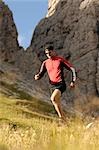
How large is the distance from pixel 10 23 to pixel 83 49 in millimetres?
23749

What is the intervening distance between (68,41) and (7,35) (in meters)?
18.0

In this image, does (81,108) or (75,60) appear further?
(75,60)

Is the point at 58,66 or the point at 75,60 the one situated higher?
the point at 75,60

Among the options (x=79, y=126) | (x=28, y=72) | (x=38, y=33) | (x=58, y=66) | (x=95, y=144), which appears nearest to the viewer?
(x=95, y=144)

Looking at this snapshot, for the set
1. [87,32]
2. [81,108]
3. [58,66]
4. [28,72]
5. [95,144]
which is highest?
[87,32]

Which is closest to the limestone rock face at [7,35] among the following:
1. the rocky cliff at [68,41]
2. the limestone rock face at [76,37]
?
the rocky cliff at [68,41]

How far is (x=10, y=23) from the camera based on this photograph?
15600 centimetres

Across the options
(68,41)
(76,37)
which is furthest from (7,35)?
(76,37)

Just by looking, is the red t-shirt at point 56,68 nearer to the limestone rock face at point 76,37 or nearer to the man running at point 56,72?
the man running at point 56,72

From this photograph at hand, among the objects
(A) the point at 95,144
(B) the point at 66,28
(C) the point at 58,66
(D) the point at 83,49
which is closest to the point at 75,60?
(D) the point at 83,49

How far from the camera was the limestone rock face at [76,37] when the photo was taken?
144m

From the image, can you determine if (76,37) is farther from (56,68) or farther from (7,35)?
(56,68)

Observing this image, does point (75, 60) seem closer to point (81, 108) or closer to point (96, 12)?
point (96, 12)

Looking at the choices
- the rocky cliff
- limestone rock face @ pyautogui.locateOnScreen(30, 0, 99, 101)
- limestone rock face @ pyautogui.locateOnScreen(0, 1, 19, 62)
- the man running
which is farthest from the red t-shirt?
limestone rock face @ pyautogui.locateOnScreen(0, 1, 19, 62)
